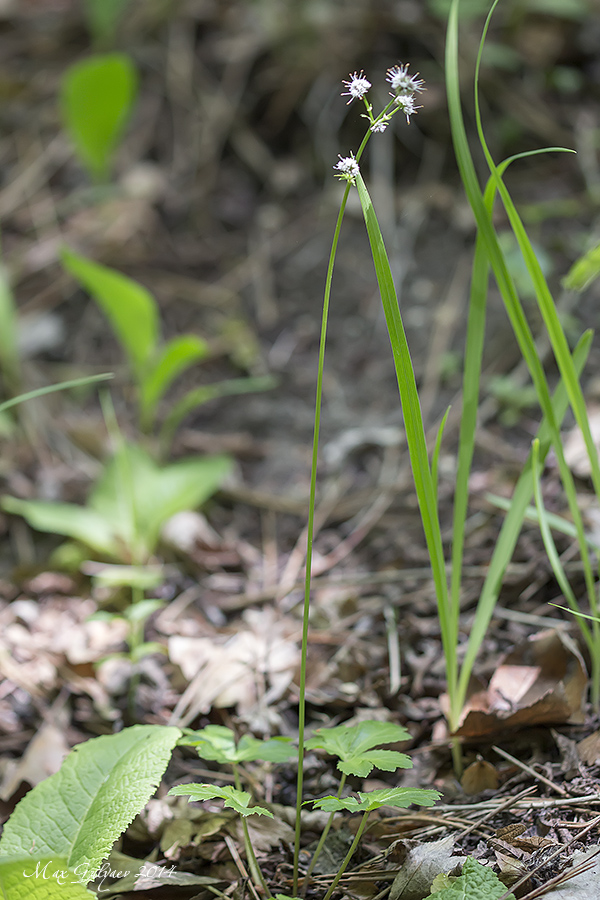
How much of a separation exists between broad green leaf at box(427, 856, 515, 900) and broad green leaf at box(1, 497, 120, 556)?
1089 millimetres

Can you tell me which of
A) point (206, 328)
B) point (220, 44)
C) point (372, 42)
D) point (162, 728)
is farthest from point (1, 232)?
point (162, 728)

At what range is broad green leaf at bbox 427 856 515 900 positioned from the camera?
2.30 feet

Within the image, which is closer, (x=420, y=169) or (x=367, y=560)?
(x=367, y=560)

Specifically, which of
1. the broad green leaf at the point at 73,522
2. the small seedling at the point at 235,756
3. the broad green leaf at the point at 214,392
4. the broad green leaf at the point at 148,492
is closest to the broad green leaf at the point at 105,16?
the broad green leaf at the point at 214,392

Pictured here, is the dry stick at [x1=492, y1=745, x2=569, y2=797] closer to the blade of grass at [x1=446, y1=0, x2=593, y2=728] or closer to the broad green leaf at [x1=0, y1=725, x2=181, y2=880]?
the blade of grass at [x1=446, y1=0, x2=593, y2=728]

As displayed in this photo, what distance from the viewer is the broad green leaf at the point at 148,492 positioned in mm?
1630

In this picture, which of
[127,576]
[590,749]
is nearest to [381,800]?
[590,749]

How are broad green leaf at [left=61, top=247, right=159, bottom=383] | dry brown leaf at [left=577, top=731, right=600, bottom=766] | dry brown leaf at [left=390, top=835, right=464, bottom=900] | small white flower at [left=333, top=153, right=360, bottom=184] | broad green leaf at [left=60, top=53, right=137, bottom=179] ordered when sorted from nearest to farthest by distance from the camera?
small white flower at [left=333, top=153, right=360, bottom=184] < dry brown leaf at [left=390, top=835, right=464, bottom=900] < dry brown leaf at [left=577, top=731, right=600, bottom=766] < broad green leaf at [left=61, top=247, right=159, bottom=383] < broad green leaf at [left=60, top=53, right=137, bottom=179]

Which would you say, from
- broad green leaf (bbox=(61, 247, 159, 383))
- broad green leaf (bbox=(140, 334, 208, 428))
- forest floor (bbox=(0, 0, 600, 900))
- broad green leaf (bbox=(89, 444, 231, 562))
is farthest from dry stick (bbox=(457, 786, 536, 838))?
broad green leaf (bbox=(61, 247, 159, 383))

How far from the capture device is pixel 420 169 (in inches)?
93.4

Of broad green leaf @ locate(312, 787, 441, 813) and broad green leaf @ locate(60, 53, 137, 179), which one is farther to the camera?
broad green leaf @ locate(60, 53, 137, 179)

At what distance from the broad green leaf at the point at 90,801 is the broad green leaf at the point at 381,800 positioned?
21 cm

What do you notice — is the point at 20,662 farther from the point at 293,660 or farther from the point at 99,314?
the point at 99,314

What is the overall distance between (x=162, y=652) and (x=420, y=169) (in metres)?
1.88
